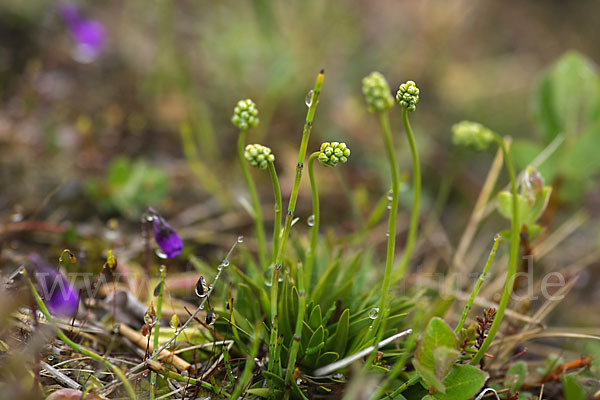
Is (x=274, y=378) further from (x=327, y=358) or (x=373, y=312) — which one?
(x=373, y=312)

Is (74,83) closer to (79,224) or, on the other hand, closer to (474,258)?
(79,224)

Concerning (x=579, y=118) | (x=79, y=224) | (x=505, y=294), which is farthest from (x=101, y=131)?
(x=579, y=118)

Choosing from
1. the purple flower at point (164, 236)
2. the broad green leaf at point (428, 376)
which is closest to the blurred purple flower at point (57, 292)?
the purple flower at point (164, 236)

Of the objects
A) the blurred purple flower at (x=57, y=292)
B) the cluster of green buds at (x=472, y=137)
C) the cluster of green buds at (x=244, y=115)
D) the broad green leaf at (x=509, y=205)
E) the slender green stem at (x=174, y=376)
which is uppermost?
the cluster of green buds at (x=244, y=115)

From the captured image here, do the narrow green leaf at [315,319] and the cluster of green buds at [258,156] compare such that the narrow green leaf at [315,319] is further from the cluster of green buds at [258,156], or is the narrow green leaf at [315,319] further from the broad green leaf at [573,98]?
the broad green leaf at [573,98]

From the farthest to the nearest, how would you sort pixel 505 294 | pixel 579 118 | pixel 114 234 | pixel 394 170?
pixel 579 118, pixel 114 234, pixel 505 294, pixel 394 170

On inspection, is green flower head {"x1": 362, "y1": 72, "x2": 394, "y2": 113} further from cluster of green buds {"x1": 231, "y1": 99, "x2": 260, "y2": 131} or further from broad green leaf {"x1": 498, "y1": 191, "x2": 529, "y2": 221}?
broad green leaf {"x1": 498, "y1": 191, "x2": 529, "y2": 221}

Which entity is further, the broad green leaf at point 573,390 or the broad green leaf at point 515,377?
the broad green leaf at point 515,377
